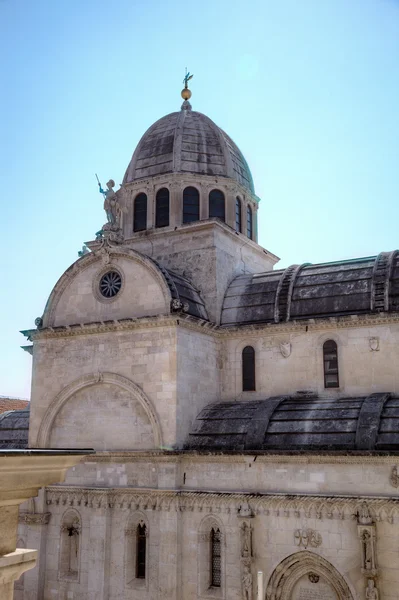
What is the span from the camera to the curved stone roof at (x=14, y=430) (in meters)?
29.3

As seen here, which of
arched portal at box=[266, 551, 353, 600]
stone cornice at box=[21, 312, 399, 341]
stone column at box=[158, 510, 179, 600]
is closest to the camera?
arched portal at box=[266, 551, 353, 600]

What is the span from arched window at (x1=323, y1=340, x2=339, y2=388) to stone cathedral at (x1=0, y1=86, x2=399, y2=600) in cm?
8

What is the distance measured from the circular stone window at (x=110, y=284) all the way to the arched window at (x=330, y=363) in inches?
346

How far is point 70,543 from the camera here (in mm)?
25359

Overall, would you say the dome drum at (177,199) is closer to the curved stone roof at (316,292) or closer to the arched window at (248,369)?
the curved stone roof at (316,292)

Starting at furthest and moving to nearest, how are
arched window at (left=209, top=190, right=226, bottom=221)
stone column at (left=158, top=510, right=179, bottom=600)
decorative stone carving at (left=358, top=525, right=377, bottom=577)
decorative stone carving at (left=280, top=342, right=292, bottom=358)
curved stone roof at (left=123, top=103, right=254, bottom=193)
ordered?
1. curved stone roof at (left=123, top=103, right=254, bottom=193)
2. arched window at (left=209, top=190, right=226, bottom=221)
3. decorative stone carving at (left=280, top=342, right=292, bottom=358)
4. stone column at (left=158, top=510, right=179, bottom=600)
5. decorative stone carving at (left=358, top=525, right=377, bottom=577)

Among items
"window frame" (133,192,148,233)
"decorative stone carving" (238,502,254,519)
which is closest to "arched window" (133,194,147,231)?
"window frame" (133,192,148,233)

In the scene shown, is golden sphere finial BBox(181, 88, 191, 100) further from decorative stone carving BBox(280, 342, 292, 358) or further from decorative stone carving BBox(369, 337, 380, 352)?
decorative stone carving BBox(369, 337, 380, 352)

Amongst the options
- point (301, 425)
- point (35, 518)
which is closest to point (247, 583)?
point (301, 425)

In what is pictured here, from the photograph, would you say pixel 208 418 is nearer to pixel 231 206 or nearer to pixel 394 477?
pixel 394 477

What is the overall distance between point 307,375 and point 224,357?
148 inches

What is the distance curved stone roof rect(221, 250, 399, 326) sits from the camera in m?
24.8

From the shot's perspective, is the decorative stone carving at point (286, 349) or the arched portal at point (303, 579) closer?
the arched portal at point (303, 579)

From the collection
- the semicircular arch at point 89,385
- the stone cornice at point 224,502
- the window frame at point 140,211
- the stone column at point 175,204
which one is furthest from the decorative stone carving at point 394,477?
the window frame at point 140,211
